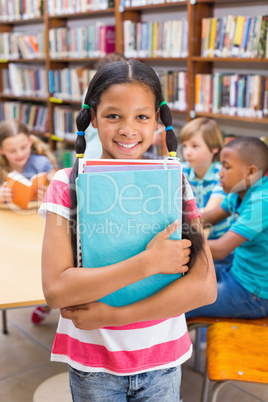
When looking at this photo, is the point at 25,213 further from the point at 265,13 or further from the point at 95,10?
the point at 95,10

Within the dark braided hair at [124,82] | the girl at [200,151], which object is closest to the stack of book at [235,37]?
the girl at [200,151]

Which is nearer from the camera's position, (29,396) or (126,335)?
(126,335)

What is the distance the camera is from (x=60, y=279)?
2.82 feet

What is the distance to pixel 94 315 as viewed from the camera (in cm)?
88

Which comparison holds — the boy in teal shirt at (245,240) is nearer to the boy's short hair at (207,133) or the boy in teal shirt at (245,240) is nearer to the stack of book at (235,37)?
the boy's short hair at (207,133)

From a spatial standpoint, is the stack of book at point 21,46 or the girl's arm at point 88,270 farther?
the stack of book at point 21,46

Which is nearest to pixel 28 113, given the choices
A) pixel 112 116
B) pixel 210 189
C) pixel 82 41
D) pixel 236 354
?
pixel 82 41

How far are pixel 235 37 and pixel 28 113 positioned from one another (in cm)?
293

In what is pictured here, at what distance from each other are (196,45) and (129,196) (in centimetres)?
284

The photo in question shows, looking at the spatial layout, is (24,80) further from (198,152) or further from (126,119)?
(126,119)

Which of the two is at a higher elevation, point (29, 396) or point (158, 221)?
point (158, 221)

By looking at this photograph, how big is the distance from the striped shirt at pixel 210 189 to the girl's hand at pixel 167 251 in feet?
4.09

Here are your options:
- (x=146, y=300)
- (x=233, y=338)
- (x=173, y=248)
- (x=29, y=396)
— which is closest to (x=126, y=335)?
(x=146, y=300)

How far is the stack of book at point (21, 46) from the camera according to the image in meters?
4.98
